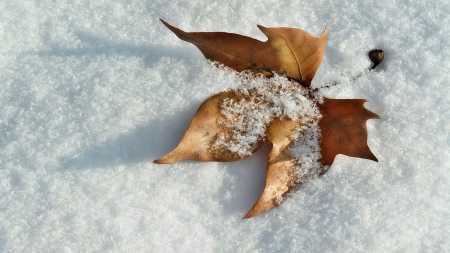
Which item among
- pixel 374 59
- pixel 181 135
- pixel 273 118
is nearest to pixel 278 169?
pixel 273 118

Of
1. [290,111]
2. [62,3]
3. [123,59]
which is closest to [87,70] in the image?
[123,59]

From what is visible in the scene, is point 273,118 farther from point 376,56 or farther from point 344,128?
point 376,56

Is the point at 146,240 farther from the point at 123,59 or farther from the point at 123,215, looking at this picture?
the point at 123,59

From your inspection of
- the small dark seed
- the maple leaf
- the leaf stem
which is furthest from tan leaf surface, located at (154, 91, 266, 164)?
the small dark seed

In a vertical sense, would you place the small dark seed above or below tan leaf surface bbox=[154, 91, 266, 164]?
above

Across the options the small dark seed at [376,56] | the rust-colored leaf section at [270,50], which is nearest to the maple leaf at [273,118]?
the rust-colored leaf section at [270,50]

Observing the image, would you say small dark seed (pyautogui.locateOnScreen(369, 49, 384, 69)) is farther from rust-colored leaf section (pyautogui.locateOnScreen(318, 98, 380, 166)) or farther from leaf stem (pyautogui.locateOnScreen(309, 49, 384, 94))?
rust-colored leaf section (pyautogui.locateOnScreen(318, 98, 380, 166))

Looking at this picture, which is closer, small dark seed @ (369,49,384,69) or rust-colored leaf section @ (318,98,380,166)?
rust-colored leaf section @ (318,98,380,166)
